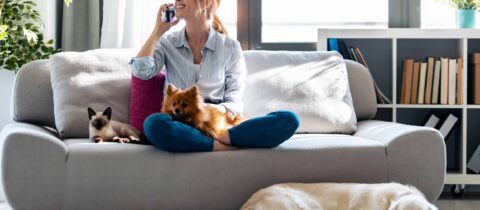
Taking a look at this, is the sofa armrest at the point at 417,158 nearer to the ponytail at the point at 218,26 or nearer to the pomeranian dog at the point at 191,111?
the pomeranian dog at the point at 191,111

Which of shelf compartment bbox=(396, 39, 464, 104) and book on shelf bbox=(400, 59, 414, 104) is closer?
book on shelf bbox=(400, 59, 414, 104)

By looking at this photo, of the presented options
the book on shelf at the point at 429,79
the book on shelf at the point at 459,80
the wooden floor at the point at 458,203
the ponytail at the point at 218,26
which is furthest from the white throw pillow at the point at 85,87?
the book on shelf at the point at 459,80

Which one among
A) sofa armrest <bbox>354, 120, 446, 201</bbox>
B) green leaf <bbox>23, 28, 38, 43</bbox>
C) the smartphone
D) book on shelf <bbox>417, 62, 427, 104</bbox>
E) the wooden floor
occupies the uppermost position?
the smartphone

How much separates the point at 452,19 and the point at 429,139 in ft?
5.98

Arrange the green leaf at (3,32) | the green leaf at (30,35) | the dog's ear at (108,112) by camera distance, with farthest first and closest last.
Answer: the green leaf at (30,35) → the green leaf at (3,32) → the dog's ear at (108,112)

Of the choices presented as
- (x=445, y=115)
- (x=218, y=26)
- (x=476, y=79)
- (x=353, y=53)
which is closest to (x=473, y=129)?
(x=445, y=115)

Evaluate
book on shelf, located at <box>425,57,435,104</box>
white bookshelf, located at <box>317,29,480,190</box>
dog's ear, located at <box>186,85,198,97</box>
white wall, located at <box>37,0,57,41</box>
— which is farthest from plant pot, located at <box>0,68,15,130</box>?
book on shelf, located at <box>425,57,435,104</box>

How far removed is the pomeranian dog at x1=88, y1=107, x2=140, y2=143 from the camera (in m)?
2.88

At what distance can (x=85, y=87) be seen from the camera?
316cm

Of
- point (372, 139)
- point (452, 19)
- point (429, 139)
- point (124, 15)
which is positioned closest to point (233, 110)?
point (372, 139)

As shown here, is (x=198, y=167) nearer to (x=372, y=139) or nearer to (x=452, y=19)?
(x=372, y=139)

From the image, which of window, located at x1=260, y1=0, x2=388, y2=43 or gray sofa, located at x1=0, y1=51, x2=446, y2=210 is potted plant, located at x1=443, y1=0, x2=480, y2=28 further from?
gray sofa, located at x1=0, y1=51, x2=446, y2=210

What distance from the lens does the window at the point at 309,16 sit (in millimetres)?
4379

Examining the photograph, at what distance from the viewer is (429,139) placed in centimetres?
274
